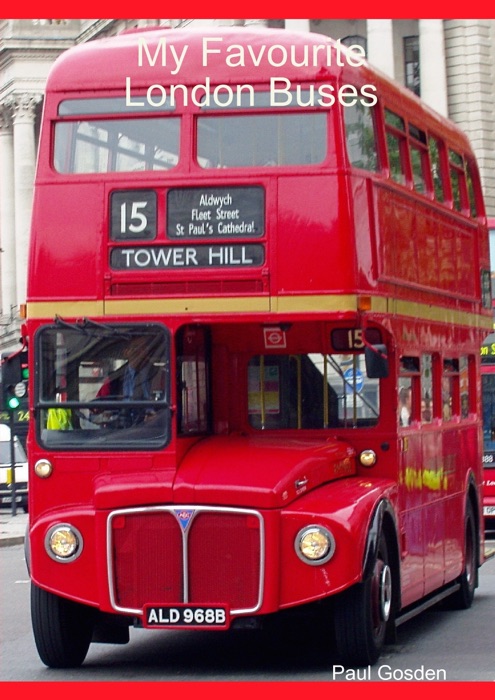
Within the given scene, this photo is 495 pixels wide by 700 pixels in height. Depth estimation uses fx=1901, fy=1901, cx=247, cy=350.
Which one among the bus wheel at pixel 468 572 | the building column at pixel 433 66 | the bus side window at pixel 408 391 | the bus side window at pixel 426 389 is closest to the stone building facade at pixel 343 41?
the building column at pixel 433 66

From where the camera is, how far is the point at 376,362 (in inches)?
477

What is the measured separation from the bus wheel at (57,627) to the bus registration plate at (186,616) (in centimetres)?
78

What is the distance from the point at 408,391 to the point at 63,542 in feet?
10.7

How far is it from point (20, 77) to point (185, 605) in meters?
70.8

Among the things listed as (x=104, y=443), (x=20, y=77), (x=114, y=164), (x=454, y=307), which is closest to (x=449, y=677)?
(x=104, y=443)

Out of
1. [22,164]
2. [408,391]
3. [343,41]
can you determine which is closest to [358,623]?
[408,391]

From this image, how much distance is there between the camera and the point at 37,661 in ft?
42.8

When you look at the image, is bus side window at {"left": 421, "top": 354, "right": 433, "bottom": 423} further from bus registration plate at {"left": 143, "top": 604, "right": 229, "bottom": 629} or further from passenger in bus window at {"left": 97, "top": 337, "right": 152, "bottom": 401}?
bus registration plate at {"left": 143, "top": 604, "right": 229, "bottom": 629}

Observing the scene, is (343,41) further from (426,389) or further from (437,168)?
(426,389)

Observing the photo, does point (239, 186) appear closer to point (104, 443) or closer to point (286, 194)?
point (286, 194)

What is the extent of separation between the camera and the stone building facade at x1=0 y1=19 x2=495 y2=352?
63.8 meters

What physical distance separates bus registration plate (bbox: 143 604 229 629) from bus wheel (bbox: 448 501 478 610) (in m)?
5.34

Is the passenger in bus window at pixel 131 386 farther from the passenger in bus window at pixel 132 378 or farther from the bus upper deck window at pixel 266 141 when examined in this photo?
the bus upper deck window at pixel 266 141

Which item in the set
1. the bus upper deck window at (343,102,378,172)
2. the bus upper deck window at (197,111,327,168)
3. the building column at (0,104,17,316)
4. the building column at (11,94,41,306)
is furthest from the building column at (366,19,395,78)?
the bus upper deck window at (197,111,327,168)
